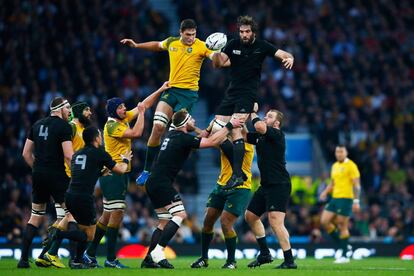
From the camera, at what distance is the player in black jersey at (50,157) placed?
16453mm

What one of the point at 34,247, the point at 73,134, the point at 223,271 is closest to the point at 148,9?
the point at 34,247

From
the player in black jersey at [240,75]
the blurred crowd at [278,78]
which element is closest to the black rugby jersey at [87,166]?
the player in black jersey at [240,75]

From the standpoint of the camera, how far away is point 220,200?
56.0ft

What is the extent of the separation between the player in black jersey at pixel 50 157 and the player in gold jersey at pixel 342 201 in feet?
23.5

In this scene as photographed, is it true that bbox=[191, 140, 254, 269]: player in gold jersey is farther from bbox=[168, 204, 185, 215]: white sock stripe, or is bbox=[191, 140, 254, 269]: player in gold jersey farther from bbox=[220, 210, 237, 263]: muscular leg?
bbox=[168, 204, 185, 215]: white sock stripe

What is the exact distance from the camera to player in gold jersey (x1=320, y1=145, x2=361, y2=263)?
2180 centimetres

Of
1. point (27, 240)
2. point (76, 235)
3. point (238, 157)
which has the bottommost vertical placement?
point (27, 240)

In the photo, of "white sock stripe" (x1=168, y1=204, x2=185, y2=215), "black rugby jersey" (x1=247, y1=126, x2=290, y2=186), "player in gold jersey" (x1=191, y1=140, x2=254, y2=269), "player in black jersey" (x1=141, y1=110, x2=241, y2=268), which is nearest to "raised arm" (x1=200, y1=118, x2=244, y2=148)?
"player in black jersey" (x1=141, y1=110, x2=241, y2=268)

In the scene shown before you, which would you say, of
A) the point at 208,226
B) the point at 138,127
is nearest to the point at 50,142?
the point at 138,127

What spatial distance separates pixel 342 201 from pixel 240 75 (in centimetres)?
604

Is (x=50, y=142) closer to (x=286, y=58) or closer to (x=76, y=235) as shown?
(x=76, y=235)

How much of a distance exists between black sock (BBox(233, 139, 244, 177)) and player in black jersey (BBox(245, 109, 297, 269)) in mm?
240

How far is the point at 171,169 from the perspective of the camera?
645 inches

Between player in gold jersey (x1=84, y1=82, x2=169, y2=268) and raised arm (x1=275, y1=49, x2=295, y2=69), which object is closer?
raised arm (x1=275, y1=49, x2=295, y2=69)
